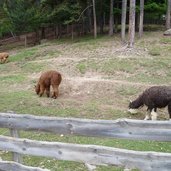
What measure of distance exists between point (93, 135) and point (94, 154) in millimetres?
273

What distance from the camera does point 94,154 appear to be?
5.03 meters

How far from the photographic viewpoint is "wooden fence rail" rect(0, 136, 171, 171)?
4.66m

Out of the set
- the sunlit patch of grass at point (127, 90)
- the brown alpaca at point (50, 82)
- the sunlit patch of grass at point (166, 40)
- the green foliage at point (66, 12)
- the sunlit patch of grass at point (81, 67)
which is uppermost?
the green foliage at point (66, 12)

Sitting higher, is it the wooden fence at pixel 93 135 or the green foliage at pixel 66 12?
the wooden fence at pixel 93 135

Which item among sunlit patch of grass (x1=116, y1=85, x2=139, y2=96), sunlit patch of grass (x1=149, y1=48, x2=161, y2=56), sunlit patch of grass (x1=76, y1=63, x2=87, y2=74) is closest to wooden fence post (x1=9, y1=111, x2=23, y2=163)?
sunlit patch of grass (x1=116, y1=85, x2=139, y2=96)

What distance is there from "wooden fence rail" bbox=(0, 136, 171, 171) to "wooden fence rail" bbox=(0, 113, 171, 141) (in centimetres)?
20

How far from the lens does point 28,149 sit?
5535 millimetres

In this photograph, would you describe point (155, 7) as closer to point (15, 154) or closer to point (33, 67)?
point (33, 67)

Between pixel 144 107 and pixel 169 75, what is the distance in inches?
211

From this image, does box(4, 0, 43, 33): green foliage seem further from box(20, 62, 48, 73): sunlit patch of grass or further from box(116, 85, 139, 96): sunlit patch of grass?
box(116, 85, 139, 96): sunlit patch of grass

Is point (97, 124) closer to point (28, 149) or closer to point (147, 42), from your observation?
point (28, 149)

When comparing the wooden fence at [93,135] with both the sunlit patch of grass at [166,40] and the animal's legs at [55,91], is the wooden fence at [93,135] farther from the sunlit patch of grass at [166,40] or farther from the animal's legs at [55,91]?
the sunlit patch of grass at [166,40]

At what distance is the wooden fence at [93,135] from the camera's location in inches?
187

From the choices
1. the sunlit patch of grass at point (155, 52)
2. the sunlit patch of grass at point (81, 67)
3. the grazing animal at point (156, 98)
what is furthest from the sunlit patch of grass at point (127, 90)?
the sunlit patch of grass at point (155, 52)
